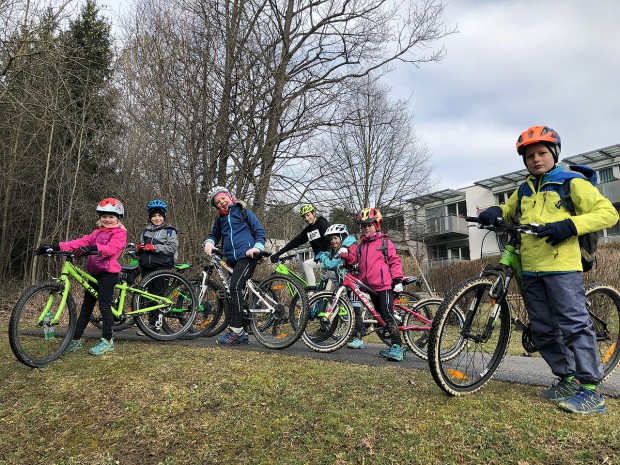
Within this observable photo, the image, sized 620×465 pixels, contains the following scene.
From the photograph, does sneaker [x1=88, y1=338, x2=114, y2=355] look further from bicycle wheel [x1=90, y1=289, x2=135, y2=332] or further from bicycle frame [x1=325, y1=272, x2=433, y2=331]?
bicycle frame [x1=325, y1=272, x2=433, y2=331]

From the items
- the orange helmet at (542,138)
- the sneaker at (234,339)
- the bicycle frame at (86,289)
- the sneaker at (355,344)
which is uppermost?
the orange helmet at (542,138)

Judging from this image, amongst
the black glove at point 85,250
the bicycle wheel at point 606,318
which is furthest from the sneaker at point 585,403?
the black glove at point 85,250

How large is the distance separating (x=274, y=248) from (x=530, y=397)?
925cm

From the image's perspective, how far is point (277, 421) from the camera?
272 centimetres

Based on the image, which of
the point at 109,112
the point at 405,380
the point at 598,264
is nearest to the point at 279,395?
the point at 405,380

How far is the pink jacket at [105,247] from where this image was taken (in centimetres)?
490

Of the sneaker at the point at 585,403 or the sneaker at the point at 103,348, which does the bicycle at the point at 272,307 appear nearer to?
the sneaker at the point at 103,348

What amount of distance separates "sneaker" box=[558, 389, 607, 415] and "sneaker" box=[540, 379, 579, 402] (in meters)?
0.09

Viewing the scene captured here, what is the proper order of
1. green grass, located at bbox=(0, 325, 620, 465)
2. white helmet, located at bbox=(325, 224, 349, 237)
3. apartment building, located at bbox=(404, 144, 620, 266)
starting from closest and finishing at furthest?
green grass, located at bbox=(0, 325, 620, 465)
white helmet, located at bbox=(325, 224, 349, 237)
apartment building, located at bbox=(404, 144, 620, 266)

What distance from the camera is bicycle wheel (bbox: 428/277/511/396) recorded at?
3.04 meters

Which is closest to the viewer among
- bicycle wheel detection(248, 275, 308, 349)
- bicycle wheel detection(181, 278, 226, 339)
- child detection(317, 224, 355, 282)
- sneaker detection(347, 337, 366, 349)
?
bicycle wheel detection(248, 275, 308, 349)

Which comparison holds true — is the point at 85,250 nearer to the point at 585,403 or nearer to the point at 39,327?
the point at 39,327

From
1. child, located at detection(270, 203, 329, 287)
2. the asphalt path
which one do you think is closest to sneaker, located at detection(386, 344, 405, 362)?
the asphalt path

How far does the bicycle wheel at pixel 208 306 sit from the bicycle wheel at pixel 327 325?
1.41 meters
